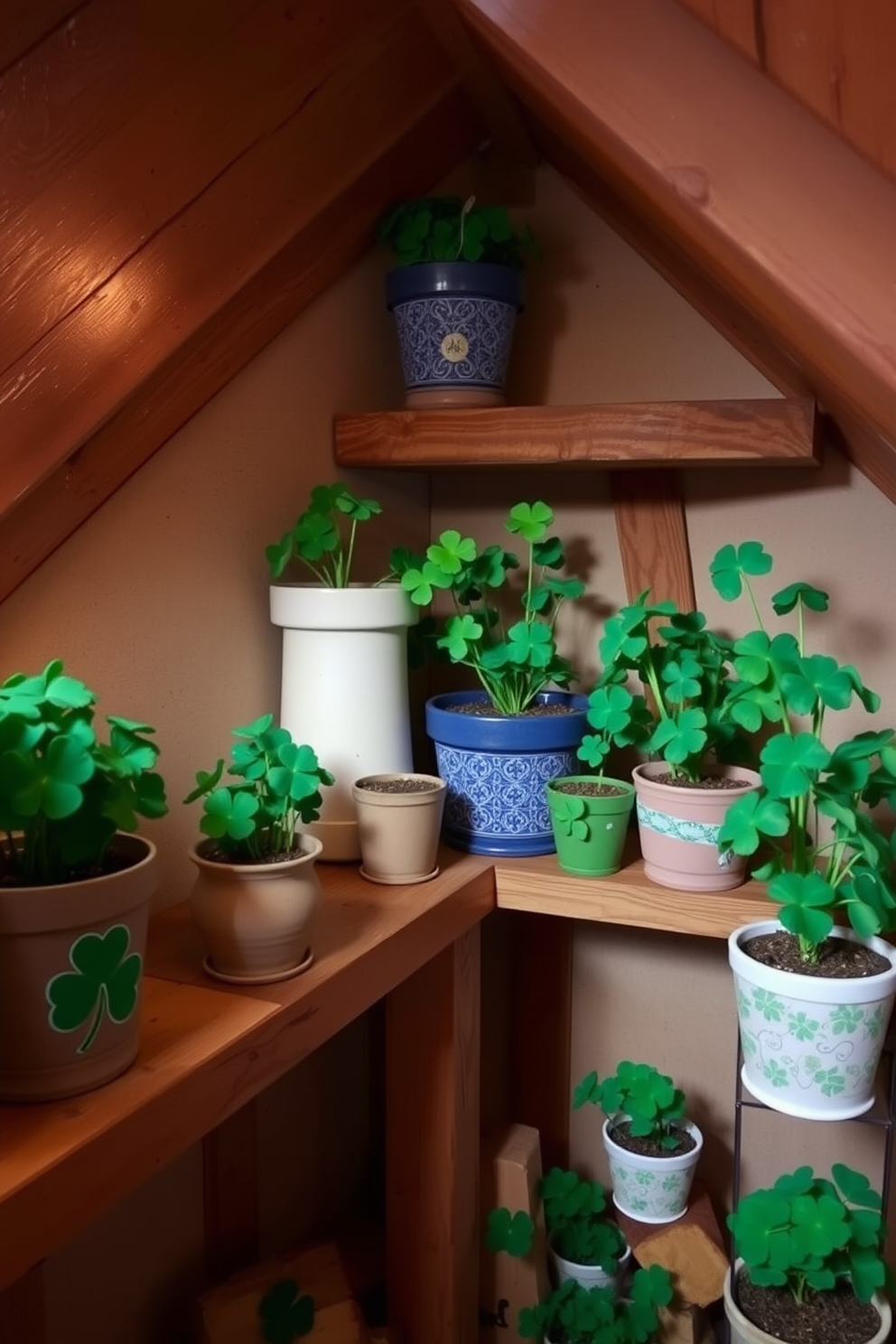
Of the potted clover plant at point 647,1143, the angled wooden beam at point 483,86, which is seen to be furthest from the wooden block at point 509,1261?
the angled wooden beam at point 483,86

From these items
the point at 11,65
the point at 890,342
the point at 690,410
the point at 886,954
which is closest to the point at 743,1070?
the point at 886,954

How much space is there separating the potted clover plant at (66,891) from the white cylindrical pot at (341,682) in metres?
0.48

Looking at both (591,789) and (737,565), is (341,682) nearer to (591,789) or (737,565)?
(591,789)

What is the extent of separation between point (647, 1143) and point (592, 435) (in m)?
1.02

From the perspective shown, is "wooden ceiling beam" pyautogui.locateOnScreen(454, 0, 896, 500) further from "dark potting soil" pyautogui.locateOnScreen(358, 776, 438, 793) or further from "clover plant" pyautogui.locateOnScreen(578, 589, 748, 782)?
"dark potting soil" pyautogui.locateOnScreen(358, 776, 438, 793)

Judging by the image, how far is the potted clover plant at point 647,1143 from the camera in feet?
4.99

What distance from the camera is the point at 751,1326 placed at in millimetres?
1303

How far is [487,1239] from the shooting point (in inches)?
58.8

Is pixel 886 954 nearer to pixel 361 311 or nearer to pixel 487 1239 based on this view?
pixel 487 1239

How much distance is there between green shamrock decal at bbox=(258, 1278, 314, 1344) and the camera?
4.19ft

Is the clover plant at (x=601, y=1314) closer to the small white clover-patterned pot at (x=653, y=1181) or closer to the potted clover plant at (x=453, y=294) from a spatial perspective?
the small white clover-patterned pot at (x=653, y=1181)

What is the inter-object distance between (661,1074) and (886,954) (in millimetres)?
558

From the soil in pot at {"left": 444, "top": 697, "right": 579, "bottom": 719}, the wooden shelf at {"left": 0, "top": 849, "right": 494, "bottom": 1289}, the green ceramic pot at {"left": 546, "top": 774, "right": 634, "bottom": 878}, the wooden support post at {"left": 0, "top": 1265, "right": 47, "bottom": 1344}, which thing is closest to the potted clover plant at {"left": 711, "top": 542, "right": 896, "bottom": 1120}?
the green ceramic pot at {"left": 546, "top": 774, "right": 634, "bottom": 878}

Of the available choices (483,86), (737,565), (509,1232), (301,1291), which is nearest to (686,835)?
(737,565)
